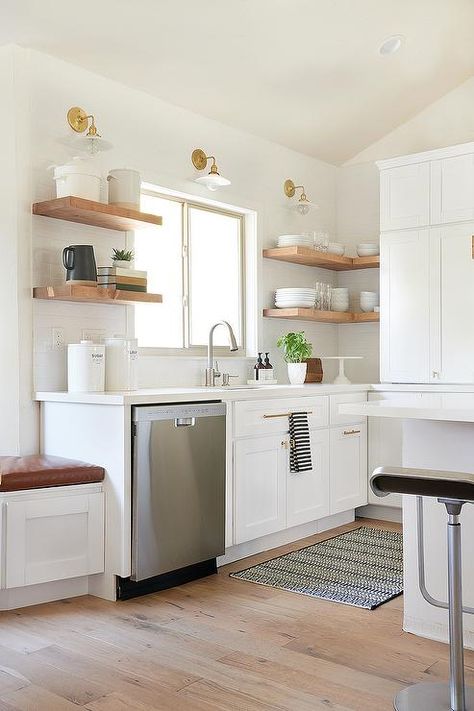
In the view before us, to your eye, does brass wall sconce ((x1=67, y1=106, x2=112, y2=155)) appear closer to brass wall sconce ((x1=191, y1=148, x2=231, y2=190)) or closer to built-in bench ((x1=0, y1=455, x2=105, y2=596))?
brass wall sconce ((x1=191, y1=148, x2=231, y2=190))

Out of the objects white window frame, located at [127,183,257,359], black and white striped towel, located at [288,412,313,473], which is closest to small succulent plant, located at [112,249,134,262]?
white window frame, located at [127,183,257,359]

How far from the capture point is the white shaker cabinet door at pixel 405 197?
499 centimetres

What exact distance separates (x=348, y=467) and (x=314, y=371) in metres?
0.84

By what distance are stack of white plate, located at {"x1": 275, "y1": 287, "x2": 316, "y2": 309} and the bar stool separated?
9.70 ft

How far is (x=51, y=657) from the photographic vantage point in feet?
8.62

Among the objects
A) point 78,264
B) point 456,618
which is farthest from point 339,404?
point 456,618

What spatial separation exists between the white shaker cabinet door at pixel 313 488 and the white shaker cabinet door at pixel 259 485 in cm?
9

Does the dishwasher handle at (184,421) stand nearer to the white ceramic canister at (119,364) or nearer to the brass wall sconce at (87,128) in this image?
the white ceramic canister at (119,364)

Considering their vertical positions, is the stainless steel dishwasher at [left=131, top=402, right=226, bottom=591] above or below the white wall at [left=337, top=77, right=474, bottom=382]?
below

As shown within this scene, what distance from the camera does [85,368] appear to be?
3617 millimetres

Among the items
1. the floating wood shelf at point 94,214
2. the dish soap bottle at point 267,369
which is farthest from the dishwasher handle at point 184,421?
the dish soap bottle at point 267,369

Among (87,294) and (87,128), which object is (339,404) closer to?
(87,294)

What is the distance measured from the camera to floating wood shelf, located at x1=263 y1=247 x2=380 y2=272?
5070 millimetres

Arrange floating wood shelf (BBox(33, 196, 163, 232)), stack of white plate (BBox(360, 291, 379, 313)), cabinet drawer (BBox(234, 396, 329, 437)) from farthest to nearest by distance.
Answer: stack of white plate (BBox(360, 291, 379, 313)) → cabinet drawer (BBox(234, 396, 329, 437)) → floating wood shelf (BBox(33, 196, 163, 232))
